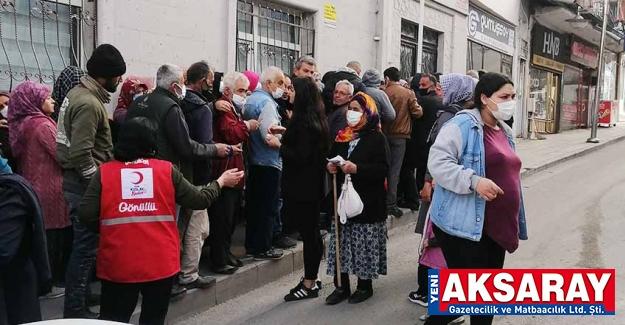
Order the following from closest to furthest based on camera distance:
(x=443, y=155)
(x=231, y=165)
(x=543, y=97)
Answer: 1. (x=443, y=155)
2. (x=231, y=165)
3. (x=543, y=97)

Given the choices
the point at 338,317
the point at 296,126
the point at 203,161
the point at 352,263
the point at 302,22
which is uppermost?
the point at 302,22

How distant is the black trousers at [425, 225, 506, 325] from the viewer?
3.37 m

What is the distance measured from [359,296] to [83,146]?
251cm

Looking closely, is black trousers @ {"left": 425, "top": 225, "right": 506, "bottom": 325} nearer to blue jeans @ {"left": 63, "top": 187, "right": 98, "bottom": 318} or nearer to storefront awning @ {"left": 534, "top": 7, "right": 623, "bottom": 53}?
blue jeans @ {"left": 63, "top": 187, "right": 98, "bottom": 318}

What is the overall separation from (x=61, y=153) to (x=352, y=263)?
7.80 ft

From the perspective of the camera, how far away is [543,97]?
73.6 ft

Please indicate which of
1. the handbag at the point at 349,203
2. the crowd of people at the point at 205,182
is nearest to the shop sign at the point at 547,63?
the crowd of people at the point at 205,182

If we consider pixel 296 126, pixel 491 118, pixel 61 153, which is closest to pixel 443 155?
pixel 491 118

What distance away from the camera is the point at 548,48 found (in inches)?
875

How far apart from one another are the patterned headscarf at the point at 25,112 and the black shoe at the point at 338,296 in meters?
2.61

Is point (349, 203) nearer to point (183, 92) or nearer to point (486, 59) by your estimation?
point (183, 92)

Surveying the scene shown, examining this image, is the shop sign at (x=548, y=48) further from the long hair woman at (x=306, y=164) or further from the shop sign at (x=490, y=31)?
the long hair woman at (x=306, y=164)

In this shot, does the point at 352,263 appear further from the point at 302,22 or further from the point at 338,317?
the point at 302,22

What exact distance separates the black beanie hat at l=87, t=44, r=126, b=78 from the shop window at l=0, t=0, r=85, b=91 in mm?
1857
